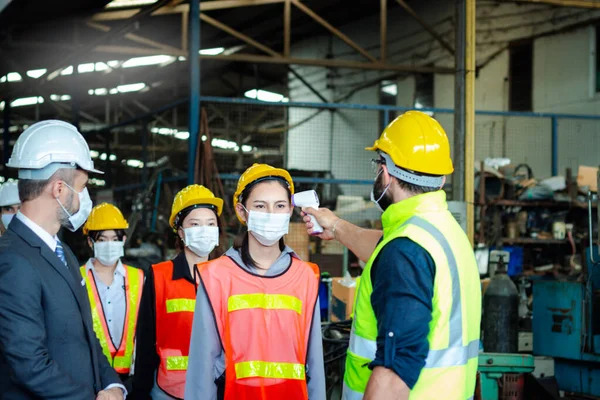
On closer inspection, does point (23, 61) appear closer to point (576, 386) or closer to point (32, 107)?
point (32, 107)

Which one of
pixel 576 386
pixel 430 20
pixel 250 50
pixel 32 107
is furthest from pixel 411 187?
pixel 32 107

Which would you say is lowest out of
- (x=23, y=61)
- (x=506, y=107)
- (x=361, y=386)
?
(x=361, y=386)

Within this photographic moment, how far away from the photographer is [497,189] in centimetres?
986

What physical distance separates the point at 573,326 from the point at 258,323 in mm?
4816

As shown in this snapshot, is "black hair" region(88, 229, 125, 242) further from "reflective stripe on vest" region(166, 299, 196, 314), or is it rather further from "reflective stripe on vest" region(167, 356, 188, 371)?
"reflective stripe on vest" region(167, 356, 188, 371)

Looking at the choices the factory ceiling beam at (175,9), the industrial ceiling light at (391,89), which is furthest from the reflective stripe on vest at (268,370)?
the industrial ceiling light at (391,89)

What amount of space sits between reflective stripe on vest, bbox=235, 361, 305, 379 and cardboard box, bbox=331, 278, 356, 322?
338 cm

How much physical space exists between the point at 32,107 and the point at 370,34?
36.1 feet

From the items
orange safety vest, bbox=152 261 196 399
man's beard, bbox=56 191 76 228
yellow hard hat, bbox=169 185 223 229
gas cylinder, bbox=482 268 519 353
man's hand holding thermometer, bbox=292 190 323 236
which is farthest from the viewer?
gas cylinder, bbox=482 268 519 353

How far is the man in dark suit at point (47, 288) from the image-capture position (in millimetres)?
2475

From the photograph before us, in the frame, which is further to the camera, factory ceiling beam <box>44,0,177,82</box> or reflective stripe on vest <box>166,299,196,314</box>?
factory ceiling beam <box>44,0,177,82</box>

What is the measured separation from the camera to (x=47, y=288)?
261 centimetres

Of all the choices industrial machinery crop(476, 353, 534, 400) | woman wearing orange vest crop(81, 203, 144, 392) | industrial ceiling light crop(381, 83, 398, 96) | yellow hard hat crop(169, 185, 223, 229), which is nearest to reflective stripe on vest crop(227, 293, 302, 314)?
yellow hard hat crop(169, 185, 223, 229)

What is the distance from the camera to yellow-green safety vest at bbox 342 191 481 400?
2.32 metres
